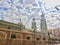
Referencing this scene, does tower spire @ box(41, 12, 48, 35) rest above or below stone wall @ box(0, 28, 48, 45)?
above

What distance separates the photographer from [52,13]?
764 centimetres

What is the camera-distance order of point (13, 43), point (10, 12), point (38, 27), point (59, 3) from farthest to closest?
1. point (59, 3)
2. point (38, 27)
3. point (10, 12)
4. point (13, 43)

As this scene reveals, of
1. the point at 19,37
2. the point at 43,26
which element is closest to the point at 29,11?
the point at 43,26

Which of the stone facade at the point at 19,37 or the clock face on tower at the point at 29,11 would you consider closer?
the stone facade at the point at 19,37

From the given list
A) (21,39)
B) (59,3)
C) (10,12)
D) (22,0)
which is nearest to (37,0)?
(22,0)

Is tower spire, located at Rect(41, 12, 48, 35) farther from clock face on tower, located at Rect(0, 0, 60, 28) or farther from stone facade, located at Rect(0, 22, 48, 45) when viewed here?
stone facade, located at Rect(0, 22, 48, 45)

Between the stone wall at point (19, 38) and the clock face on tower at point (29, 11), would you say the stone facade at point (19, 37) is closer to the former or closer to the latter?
the stone wall at point (19, 38)

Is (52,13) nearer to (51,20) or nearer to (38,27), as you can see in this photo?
(51,20)

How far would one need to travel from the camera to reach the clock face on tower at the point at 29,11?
6.72 m

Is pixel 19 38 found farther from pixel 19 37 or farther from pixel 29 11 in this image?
pixel 29 11

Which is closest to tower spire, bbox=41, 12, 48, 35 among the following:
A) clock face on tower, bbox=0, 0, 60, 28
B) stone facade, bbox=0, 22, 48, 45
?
clock face on tower, bbox=0, 0, 60, 28

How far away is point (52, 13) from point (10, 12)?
8.94ft

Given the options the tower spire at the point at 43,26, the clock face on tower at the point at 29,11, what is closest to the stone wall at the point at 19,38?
the tower spire at the point at 43,26

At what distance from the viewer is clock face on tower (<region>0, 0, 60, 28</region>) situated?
22.0 ft
